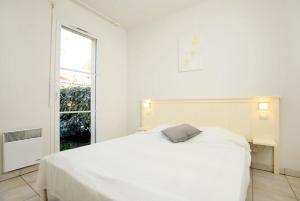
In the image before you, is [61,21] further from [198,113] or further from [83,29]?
[198,113]

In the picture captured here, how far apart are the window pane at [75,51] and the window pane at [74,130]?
951mm

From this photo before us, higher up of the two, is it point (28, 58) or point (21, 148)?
point (28, 58)

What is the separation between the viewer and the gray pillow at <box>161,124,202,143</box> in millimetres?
2179

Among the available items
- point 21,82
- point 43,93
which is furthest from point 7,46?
point 43,93

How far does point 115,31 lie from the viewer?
374 cm

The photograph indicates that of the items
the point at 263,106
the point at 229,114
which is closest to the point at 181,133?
the point at 229,114

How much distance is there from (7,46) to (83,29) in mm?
1285

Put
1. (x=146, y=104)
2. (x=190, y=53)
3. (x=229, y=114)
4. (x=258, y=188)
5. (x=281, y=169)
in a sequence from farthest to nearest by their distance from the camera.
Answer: (x=146, y=104) → (x=190, y=53) → (x=229, y=114) → (x=281, y=169) → (x=258, y=188)

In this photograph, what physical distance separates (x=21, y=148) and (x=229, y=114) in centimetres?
317

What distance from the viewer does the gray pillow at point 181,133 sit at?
218cm

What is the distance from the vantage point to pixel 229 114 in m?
2.62

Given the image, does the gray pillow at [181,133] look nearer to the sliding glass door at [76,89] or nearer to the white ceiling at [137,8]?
the sliding glass door at [76,89]

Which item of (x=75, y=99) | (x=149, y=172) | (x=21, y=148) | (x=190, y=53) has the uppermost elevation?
(x=190, y=53)

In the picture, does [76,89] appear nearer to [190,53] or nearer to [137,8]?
[137,8]
